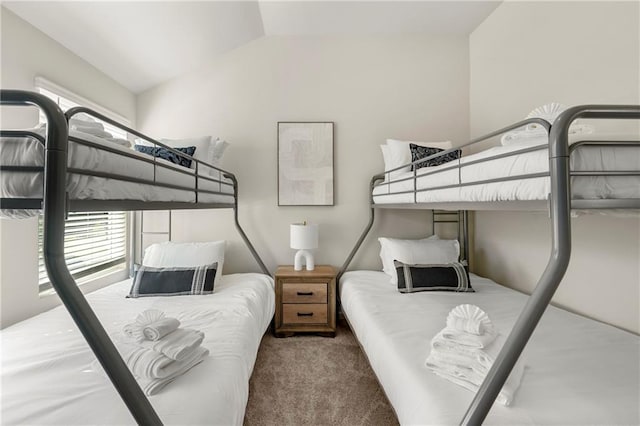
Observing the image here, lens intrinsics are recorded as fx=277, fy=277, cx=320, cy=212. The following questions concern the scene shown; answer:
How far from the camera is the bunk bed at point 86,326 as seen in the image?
2.23ft

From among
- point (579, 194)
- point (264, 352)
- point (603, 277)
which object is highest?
point (579, 194)

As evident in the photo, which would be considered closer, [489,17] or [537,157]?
[537,157]

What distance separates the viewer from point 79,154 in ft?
2.64

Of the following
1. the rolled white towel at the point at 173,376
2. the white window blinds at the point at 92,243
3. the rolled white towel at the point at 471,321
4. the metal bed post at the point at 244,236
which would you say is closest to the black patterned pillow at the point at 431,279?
the rolled white towel at the point at 471,321

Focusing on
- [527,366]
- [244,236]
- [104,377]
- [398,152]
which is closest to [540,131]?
[527,366]

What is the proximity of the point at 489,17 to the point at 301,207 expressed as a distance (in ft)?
8.60

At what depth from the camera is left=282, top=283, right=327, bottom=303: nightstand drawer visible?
2.50 metres

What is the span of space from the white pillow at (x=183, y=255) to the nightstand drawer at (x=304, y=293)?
0.62m

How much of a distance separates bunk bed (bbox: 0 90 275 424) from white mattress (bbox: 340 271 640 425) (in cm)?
67

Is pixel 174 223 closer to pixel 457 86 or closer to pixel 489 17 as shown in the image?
pixel 457 86

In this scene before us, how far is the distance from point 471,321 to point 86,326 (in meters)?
1.28

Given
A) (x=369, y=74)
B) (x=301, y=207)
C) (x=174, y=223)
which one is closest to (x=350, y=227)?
(x=301, y=207)

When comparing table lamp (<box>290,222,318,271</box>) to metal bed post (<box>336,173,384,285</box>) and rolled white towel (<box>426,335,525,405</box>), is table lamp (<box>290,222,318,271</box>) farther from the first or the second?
rolled white towel (<box>426,335,525,405</box>)

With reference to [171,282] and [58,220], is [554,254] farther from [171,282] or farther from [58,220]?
[171,282]
